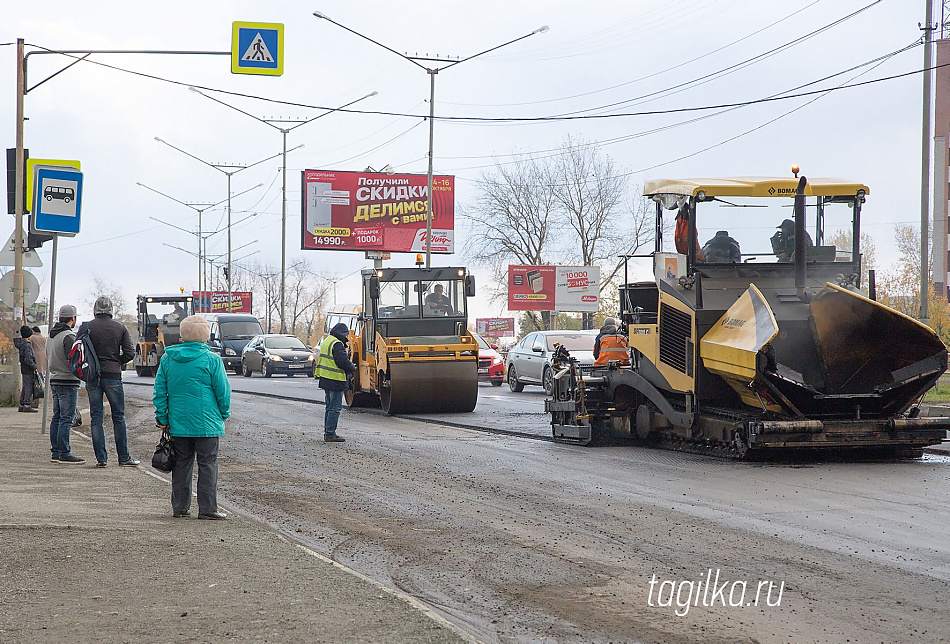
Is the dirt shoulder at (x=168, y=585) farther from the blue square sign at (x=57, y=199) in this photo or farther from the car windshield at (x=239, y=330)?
the car windshield at (x=239, y=330)

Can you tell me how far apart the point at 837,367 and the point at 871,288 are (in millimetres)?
1599

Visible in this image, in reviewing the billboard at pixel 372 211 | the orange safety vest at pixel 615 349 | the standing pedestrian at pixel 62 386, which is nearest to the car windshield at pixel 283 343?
the billboard at pixel 372 211

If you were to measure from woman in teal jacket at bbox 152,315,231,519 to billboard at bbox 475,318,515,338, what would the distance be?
56.4m

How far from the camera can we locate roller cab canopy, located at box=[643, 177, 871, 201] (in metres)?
13.4

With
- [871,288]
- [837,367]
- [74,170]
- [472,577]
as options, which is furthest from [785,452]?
[74,170]

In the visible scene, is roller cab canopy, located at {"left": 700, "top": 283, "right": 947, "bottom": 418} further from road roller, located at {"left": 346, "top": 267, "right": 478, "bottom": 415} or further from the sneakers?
road roller, located at {"left": 346, "top": 267, "right": 478, "bottom": 415}

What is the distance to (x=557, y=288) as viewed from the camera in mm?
58062

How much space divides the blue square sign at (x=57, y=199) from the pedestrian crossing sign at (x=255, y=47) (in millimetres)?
3383

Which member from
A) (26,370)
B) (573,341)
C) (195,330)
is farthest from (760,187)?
(573,341)

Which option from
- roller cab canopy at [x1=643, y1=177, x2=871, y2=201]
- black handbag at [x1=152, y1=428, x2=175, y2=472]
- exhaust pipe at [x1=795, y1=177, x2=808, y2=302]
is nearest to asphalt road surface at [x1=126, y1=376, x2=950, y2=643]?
black handbag at [x1=152, y1=428, x2=175, y2=472]

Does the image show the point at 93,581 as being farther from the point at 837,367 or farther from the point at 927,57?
the point at 927,57

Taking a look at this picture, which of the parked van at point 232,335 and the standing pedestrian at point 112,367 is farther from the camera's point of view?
the parked van at point 232,335

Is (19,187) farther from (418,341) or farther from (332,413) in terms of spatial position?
(418,341)

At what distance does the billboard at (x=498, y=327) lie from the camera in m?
65.3
